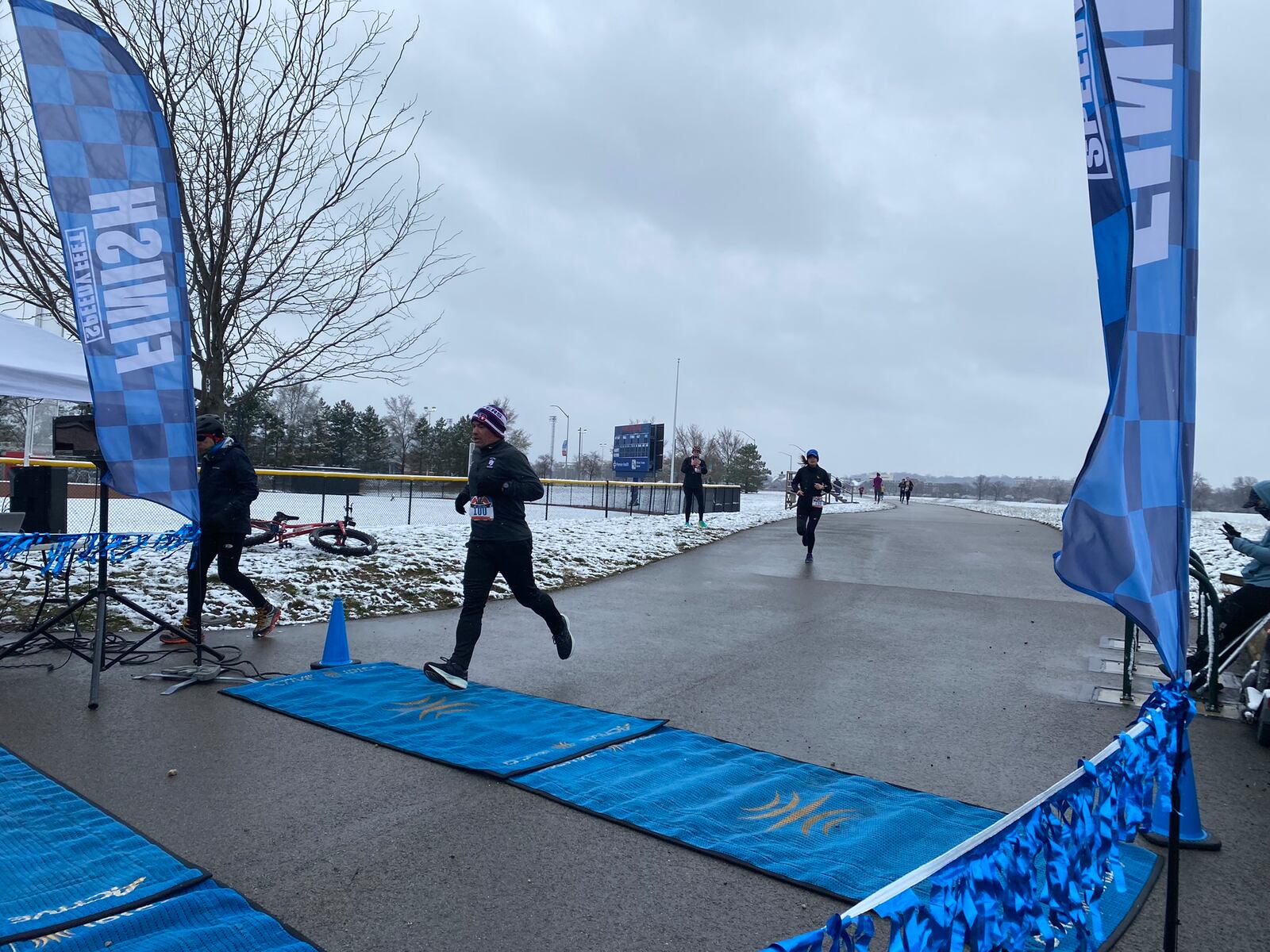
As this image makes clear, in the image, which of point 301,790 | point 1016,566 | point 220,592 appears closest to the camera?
point 301,790

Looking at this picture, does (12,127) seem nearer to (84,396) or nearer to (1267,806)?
(84,396)

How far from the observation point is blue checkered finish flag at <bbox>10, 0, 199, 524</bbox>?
5383 mm

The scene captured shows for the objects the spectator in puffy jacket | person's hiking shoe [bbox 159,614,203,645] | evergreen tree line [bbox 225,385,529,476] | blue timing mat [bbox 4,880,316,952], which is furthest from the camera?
evergreen tree line [bbox 225,385,529,476]

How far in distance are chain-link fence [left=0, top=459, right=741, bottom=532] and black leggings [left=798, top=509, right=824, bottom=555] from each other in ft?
18.4

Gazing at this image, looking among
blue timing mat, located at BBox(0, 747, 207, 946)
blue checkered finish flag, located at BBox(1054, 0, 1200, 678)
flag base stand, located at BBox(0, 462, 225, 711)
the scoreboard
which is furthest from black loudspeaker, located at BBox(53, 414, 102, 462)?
the scoreboard

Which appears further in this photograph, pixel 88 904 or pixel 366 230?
pixel 366 230

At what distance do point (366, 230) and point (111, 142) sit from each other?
17.7 feet

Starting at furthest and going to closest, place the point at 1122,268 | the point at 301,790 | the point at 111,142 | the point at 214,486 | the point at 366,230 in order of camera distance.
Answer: the point at 366,230 < the point at 214,486 < the point at 111,142 < the point at 301,790 < the point at 1122,268

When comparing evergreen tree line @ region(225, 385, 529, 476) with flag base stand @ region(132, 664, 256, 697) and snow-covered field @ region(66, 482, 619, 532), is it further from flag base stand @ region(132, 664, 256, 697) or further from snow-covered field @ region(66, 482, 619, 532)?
flag base stand @ region(132, 664, 256, 697)

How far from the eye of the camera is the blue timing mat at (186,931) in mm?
2643

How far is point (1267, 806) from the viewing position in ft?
13.8

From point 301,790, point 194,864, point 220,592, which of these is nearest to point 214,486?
point 220,592

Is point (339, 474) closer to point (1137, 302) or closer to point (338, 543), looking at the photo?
point (338, 543)

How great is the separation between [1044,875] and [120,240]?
6389mm
